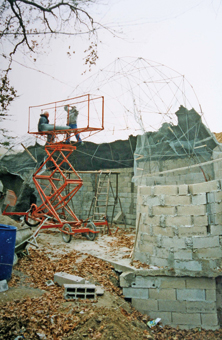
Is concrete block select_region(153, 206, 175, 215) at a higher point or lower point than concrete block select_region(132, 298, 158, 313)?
higher

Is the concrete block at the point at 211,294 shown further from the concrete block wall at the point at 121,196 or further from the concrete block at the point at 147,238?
the concrete block wall at the point at 121,196

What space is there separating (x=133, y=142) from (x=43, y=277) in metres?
8.20

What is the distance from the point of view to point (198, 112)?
27.1 ft

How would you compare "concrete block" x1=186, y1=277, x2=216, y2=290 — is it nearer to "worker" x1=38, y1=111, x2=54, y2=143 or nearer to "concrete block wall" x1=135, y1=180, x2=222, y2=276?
"concrete block wall" x1=135, y1=180, x2=222, y2=276

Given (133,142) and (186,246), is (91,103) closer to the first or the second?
(133,142)

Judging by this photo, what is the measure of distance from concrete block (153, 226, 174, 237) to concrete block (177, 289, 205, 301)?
3.84 ft

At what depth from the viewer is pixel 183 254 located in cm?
550

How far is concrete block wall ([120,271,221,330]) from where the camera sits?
17.9 ft

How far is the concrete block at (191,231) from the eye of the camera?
5.43 metres

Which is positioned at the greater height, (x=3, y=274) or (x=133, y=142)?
(x=133, y=142)

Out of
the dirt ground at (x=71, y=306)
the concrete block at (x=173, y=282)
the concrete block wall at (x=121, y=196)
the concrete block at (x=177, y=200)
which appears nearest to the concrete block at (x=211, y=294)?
the concrete block at (x=173, y=282)

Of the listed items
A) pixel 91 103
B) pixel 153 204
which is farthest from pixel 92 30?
pixel 153 204

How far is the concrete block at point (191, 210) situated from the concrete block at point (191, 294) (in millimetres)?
1594

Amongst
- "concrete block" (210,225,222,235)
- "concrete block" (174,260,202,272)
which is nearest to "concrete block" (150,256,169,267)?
"concrete block" (174,260,202,272)
